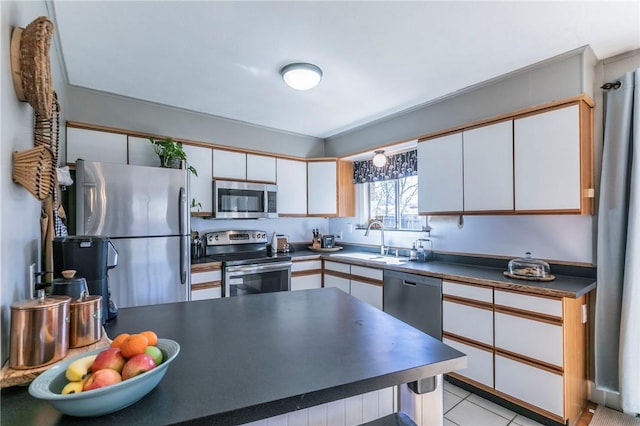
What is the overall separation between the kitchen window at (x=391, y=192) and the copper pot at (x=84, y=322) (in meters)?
3.04

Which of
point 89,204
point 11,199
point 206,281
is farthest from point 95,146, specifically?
point 11,199

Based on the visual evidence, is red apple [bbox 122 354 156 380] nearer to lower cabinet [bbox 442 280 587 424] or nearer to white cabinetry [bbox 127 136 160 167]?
lower cabinet [bbox 442 280 587 424]

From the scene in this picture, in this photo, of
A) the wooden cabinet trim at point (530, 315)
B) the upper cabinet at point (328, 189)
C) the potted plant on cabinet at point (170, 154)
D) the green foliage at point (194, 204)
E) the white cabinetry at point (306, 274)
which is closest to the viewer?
the wooden cabinet trim at point (530, 315)

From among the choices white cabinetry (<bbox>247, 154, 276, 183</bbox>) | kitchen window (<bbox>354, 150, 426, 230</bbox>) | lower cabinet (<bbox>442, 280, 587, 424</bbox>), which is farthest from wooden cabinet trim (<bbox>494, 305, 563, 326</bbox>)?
white cabinetry (<bbox>247, 154, 276, 183</bbox>)

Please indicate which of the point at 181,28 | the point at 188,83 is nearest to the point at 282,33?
the point at 181,28

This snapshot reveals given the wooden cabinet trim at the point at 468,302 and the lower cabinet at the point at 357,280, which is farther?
the lower cabinet at the point at 357,280

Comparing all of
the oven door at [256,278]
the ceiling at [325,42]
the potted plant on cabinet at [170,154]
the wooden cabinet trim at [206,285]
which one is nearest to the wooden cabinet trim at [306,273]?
the oven door at [256,278]

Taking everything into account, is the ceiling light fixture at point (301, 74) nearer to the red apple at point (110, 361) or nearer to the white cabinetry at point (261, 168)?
the white cabinetry at point (261, 168)

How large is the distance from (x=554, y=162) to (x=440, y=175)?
0.91 meters

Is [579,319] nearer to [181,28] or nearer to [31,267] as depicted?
[31,267]

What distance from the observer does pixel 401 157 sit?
11.8 feet

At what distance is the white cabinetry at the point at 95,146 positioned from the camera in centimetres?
274

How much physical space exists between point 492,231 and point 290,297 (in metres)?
2.03

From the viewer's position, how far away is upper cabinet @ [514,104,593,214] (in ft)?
6.77
